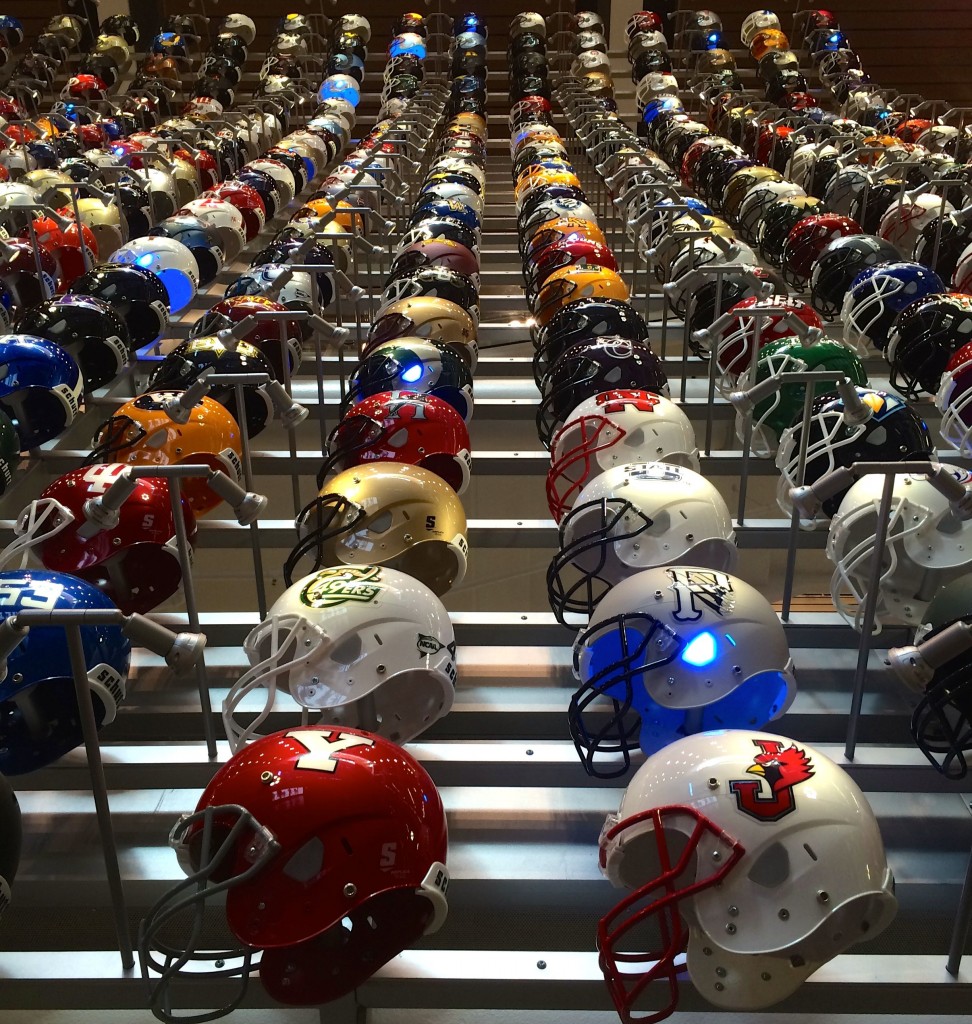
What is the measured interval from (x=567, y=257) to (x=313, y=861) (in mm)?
3586

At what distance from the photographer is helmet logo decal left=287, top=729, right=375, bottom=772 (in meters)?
1.74

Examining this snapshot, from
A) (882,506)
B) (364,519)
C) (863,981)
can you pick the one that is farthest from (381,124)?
(863,981)

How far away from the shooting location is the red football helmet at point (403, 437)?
3.02 meters

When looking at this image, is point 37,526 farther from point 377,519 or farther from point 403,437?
point 403,437

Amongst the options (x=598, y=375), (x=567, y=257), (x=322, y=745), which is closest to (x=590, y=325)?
(x=598, y=375)

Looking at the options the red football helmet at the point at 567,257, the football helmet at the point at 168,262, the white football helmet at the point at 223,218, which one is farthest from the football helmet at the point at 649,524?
the white football helmet at the point at 223,218

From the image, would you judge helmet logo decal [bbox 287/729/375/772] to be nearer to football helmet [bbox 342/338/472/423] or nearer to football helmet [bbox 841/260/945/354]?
football helmet [bbox 342/338/472/423]

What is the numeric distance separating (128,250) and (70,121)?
3.52 metres

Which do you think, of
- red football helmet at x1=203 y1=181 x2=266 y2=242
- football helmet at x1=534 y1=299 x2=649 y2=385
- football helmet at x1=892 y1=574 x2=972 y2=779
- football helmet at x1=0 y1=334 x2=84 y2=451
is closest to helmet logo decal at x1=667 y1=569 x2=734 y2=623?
football helmet at x1=892 y1=574 x2=972 y2=779

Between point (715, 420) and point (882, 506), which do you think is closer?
point (882, 506)

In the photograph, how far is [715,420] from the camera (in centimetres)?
469

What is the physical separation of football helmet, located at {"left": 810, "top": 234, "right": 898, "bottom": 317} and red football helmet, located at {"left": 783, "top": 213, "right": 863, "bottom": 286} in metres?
0.20

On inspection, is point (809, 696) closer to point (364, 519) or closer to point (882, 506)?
point (882, 506)

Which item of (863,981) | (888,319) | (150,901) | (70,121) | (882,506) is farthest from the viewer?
(70,121)
